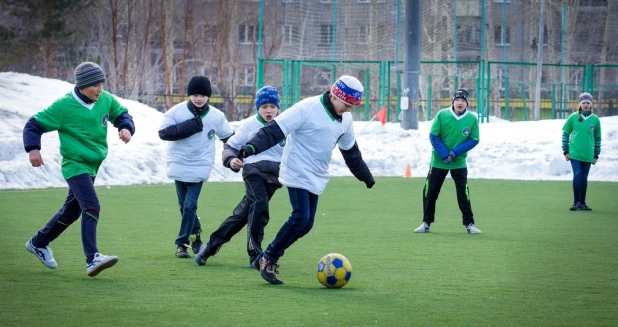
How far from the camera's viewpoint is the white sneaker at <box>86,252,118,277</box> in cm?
918

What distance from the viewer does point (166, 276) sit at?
9.59 metres

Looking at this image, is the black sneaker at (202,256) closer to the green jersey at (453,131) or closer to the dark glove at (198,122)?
the dark glove at (198,122)

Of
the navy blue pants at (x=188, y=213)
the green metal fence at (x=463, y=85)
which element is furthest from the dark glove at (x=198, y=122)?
the green metal fence at (x=463, y=85)

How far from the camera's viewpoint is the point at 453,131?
14336mm

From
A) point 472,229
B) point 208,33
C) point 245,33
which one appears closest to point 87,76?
point 472,229

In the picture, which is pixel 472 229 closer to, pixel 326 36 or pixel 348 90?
pixel 348 90

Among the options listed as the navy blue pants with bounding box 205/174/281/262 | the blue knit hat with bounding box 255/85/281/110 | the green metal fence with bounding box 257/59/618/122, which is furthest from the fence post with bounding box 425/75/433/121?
the navy blue pants with bounding box 205/174/281/262

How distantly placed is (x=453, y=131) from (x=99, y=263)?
654 centimetres

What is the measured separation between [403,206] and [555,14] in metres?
32.4

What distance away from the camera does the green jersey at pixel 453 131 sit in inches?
564

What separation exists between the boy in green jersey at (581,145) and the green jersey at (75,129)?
10.6 meters

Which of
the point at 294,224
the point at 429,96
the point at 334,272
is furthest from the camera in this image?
the point at 429,96

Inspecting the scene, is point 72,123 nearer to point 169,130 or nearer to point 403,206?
point 169,130

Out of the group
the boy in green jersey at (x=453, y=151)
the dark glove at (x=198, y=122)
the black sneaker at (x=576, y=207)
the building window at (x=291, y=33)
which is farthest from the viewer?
the building window at (x=291, y=33)
